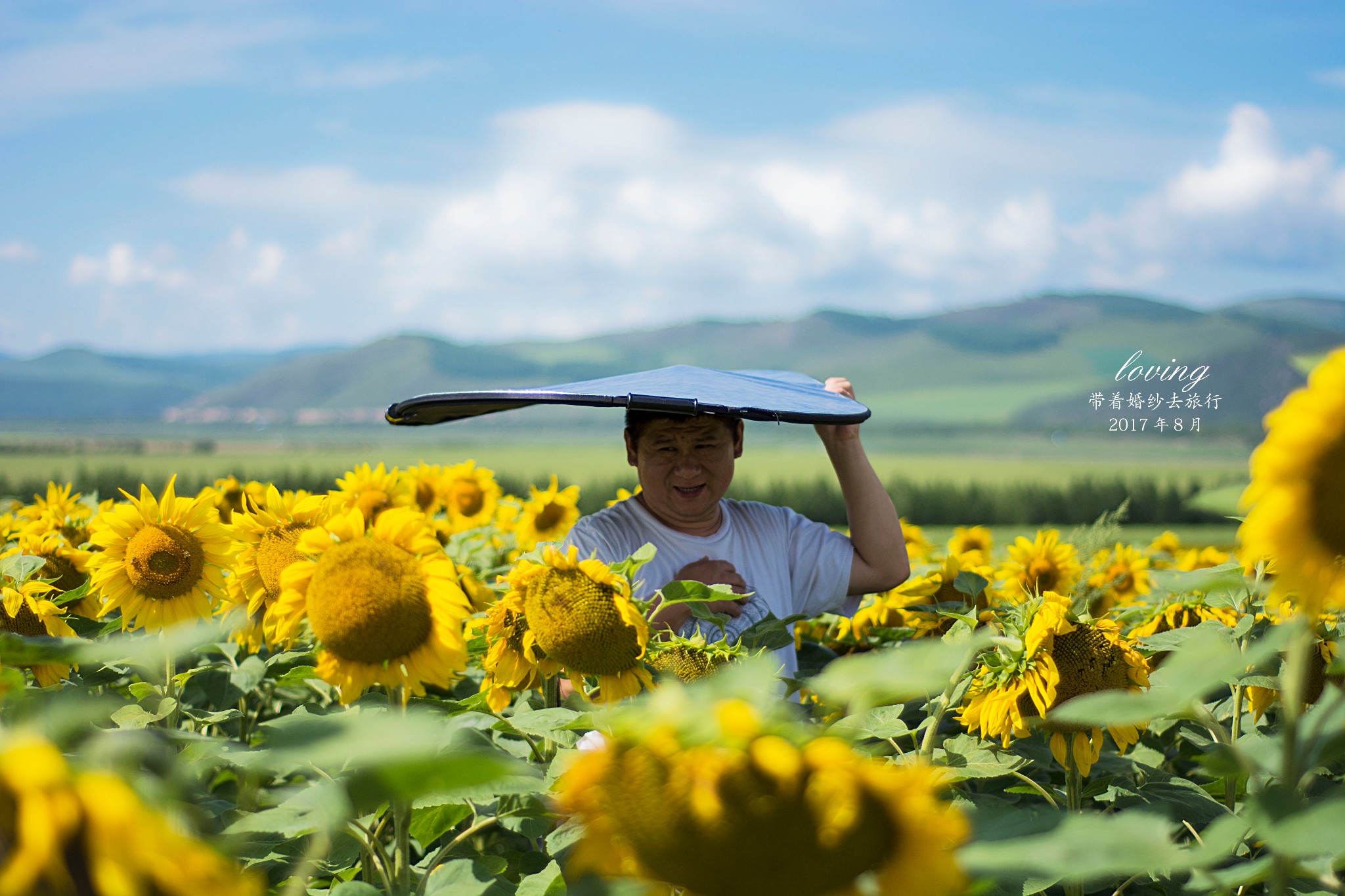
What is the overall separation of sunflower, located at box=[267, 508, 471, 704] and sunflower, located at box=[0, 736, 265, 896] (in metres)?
0.76

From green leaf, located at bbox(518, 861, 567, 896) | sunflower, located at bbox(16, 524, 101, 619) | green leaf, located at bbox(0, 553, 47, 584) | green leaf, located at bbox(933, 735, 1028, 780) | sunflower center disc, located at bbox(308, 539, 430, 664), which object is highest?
sunflower center disc, located at bbox(308, 539, 430, 664)

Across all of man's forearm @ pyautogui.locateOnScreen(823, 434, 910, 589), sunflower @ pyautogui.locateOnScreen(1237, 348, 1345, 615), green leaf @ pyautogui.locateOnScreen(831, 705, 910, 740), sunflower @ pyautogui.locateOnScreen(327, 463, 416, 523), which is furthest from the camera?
sunflower @ pyautogui.locateOnScreen(327, 463, 416, 523)

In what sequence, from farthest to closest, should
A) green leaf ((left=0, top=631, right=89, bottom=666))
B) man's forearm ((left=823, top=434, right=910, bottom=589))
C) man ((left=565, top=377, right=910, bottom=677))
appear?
man's forearm ((left=823, top=434, right=910, bottom=589)) → man ((left=565, top=377, right=910, bottom=677)) → green leaf ((left=0, top=631, right=89, bottom=666))

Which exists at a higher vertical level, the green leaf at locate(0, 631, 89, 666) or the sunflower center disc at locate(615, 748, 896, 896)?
the green leaf at locate(0, 631, 89, 666)

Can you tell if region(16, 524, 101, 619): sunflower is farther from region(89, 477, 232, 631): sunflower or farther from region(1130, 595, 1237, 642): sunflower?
region(1130, 595, 1237, 642): sunflower

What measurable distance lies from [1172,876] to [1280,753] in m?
0.96

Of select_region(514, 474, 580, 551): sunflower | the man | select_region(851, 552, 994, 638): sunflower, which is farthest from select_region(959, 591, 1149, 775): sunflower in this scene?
select_region(514, 474, 580, 551): sunflower

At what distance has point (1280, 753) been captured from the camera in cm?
114

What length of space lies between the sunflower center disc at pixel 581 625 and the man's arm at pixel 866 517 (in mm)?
1738

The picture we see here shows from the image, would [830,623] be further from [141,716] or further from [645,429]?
[141,716]

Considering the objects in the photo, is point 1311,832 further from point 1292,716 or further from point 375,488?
point 375,488

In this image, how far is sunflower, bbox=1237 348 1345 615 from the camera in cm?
93

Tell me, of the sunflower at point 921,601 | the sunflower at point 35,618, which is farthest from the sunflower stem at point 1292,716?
the sunflower at point 35,618

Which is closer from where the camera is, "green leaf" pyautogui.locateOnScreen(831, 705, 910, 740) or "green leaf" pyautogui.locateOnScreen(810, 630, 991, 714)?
"green leaf" pyautogui.locateOnScreen(810, 630, 991, 714)
